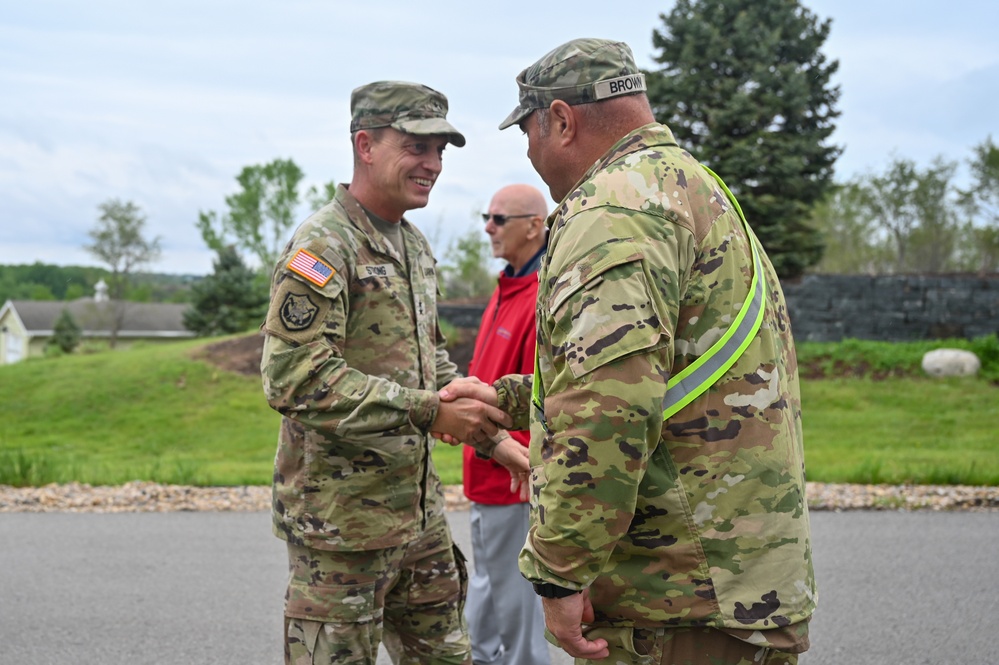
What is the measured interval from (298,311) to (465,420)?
2.26ft

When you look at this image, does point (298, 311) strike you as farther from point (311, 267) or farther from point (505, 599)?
point (505, 599)

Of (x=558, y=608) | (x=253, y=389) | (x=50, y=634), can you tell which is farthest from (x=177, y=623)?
(x=253, y=389)

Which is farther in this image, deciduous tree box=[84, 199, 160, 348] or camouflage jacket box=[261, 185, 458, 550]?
deciduous tree box=[84, 199, 160, 348]

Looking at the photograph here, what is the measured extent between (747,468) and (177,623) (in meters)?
4.13

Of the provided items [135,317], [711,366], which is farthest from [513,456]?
[135,317]

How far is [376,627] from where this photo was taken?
330cm

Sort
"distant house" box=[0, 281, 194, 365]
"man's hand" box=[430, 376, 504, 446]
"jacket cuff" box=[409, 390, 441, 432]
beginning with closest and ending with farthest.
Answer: "jacket cuff" box=[409, 390, 441, 432] → "man's hand" box=[430, 376, 504, 446] → "distant house" box=[0, 281, 194, 365]

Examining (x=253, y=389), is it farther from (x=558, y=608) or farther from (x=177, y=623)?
(x=558, y=608)

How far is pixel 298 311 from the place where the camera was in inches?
121

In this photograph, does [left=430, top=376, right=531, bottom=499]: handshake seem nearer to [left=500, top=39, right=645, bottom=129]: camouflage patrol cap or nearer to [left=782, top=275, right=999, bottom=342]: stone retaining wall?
[left=500, top=39, right=645, bottom=129]: camouflage patrol cap

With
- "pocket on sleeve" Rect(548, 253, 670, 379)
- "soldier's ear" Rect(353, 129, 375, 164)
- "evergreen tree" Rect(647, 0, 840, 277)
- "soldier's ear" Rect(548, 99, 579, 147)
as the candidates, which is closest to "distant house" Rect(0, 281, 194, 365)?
"evergreen tree" Rect(647, 0, 840, 277)

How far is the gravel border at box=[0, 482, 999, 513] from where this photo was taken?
8.02 meters

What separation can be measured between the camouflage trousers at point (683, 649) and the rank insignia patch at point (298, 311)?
143 cm

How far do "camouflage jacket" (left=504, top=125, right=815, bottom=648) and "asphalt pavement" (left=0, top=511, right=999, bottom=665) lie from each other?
2886mm
